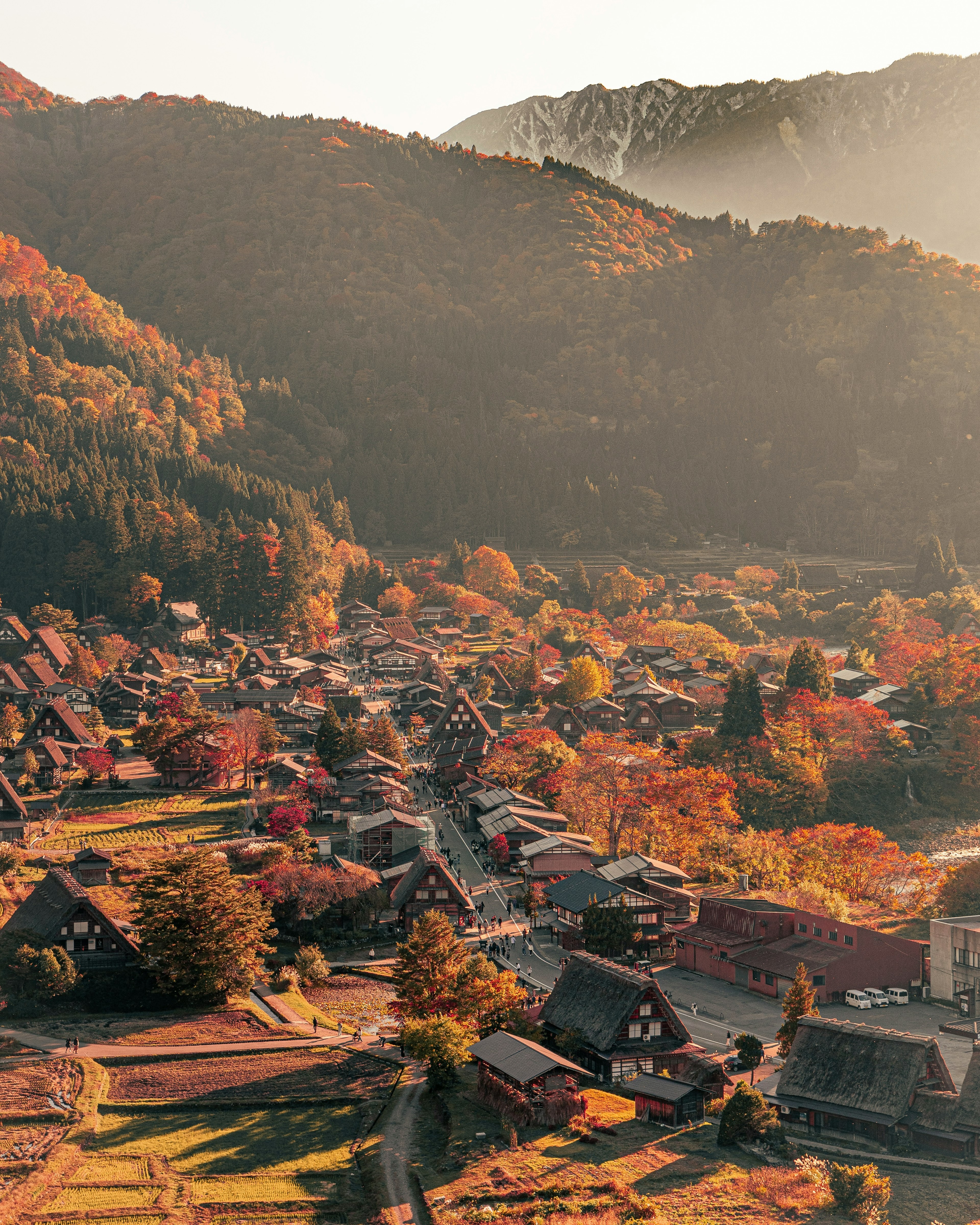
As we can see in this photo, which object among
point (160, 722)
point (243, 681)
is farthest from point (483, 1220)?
point (243, 681)

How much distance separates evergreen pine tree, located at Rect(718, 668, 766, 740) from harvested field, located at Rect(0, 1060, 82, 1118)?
178 feet

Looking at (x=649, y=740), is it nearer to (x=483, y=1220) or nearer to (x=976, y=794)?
(x=976, y=794)

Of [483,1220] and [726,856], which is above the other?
[483,1220]

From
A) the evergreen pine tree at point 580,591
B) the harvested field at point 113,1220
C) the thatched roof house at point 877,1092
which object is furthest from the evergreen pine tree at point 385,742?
the evergreen pine tree at point 580,591

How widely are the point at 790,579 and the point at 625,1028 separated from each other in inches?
4415

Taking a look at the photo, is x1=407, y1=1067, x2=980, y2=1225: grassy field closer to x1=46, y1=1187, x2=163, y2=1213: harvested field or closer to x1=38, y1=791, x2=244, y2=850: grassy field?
x1=46, y1=1187, x2=163, y2=1213: harvested field

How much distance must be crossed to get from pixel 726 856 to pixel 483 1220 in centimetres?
3932

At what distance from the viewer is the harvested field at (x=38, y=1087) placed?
3178 centimetres

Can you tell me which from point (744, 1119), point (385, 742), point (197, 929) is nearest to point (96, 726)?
point (385, 742)

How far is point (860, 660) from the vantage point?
10512cm

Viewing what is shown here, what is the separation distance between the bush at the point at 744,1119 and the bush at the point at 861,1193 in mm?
2738

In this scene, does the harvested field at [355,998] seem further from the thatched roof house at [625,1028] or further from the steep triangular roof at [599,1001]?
the thatched roof house at [625,1028]

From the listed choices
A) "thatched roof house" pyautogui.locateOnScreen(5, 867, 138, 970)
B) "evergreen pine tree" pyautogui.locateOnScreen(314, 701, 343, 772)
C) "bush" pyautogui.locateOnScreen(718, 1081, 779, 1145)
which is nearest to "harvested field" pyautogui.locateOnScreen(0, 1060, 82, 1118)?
Answer: "thatched roof house" pyautogui.locateOnScreen(5, 867, 138, 970)

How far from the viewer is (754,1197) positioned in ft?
95.1
